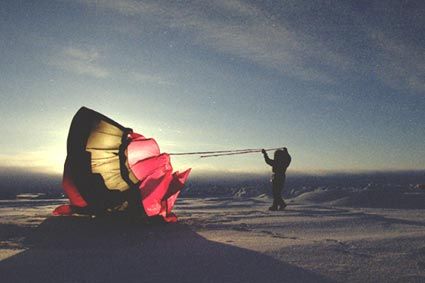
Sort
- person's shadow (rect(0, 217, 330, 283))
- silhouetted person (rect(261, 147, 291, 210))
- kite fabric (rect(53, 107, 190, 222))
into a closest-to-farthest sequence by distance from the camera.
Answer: person's shadow (rect(0, 217, 330, 283)), kite fabric (rect(53, 107, 190, 222)), silhouetted person (rect(261, 147, 291, 210))

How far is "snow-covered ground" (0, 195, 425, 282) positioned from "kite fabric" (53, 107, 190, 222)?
0.37m

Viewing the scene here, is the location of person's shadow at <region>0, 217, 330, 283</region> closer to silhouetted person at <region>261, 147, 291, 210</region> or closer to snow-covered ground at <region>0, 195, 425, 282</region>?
snow-covered ground at <region>0, 195, 425, 282</region>

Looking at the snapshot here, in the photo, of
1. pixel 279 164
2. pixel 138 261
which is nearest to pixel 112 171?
pixel 138 261

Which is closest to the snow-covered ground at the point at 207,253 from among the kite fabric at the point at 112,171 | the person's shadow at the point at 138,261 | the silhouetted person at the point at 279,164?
the person's shadow at the point at 138,261

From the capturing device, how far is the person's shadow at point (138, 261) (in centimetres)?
285

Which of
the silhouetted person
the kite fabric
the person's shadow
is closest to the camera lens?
the person's shadow

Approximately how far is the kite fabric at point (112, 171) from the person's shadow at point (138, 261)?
2.20 ft

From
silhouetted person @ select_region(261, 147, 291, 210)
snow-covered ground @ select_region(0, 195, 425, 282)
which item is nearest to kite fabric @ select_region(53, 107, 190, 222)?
snow-covered ground @ select_region(0, 195, 425, 282)

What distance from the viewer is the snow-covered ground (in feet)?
9.45

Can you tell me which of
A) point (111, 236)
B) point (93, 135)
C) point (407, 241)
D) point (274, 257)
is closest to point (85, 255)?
point (111, 236)

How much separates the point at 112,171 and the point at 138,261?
9.01 feet

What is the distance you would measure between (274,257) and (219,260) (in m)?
0.52

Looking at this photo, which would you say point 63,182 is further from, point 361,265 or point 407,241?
point 407,241

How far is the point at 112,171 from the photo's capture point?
19.4ft
